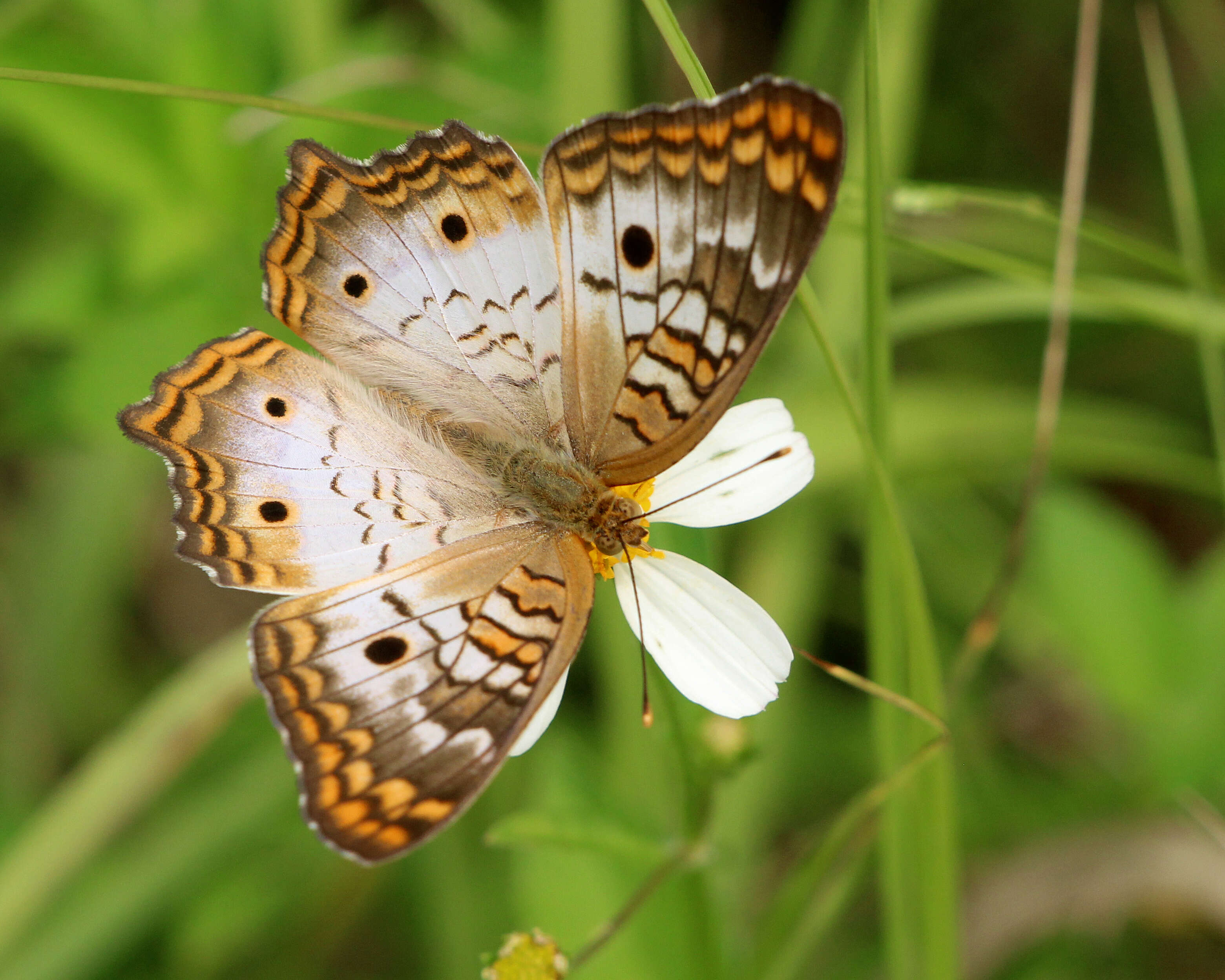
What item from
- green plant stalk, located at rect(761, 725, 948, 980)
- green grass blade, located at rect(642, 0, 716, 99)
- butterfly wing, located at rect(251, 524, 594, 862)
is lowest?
green plant stalk, located at rect(761, 725, 948, 980)

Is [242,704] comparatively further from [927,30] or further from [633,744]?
[927,30]

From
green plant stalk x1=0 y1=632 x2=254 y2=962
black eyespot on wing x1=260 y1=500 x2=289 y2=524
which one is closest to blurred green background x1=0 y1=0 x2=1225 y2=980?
green plant stalk x1=0 y1=632 x2=254 y2=962

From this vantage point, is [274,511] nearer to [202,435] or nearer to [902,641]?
[202,435]

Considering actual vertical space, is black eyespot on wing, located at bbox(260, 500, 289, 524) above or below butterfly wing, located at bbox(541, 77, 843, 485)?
below

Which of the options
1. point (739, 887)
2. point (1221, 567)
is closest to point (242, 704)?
point (739, 887)

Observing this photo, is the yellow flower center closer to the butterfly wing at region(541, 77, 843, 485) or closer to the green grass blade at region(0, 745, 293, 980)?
the butterfly wing at region(541, 77, 843, 485)

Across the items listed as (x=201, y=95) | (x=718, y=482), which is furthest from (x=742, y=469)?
(x=201, y=95)

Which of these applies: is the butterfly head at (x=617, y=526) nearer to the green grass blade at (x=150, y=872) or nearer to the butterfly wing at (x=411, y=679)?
the butterfly wing at (x=411, y=679)
